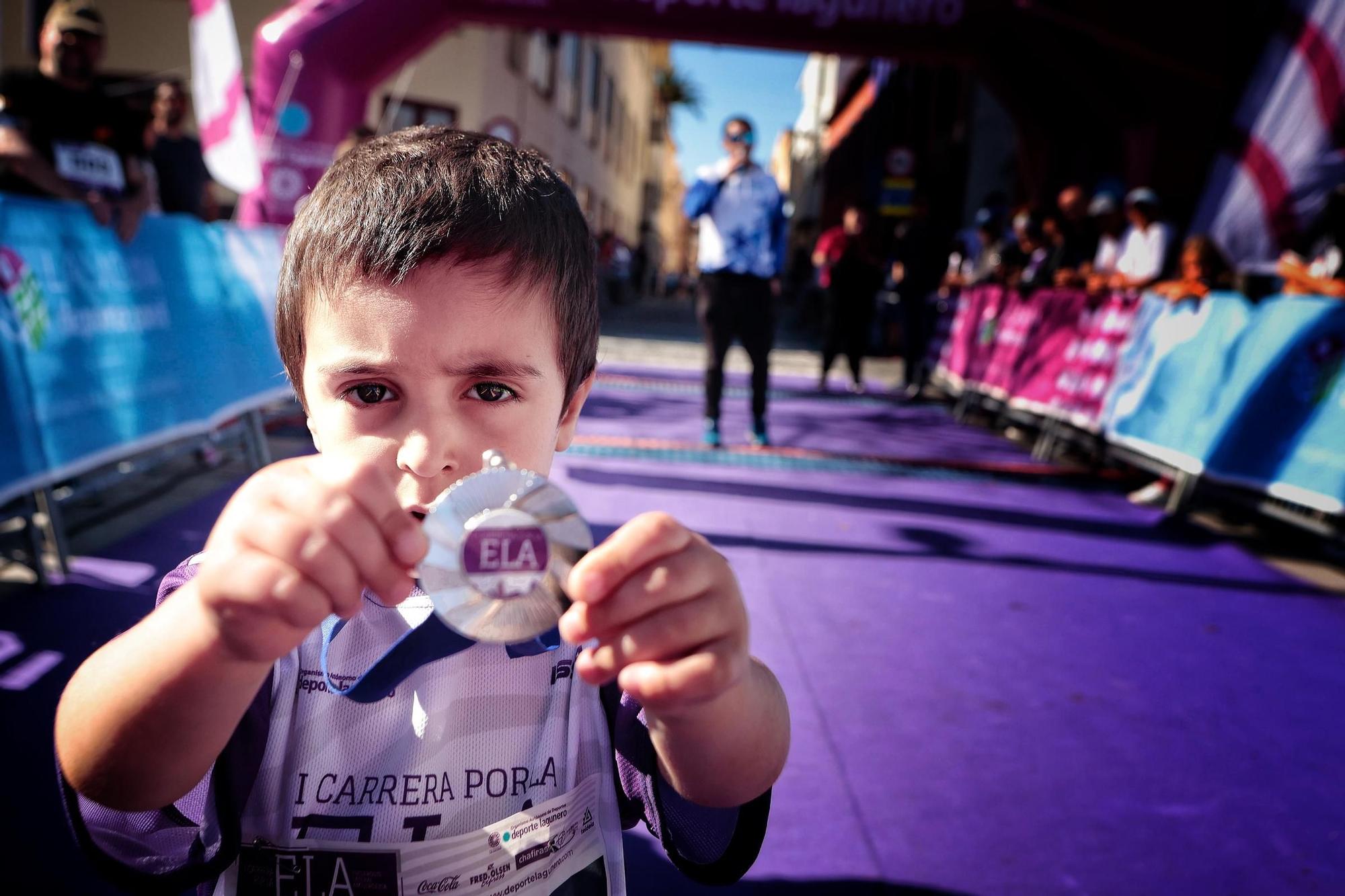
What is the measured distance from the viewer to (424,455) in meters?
0.76

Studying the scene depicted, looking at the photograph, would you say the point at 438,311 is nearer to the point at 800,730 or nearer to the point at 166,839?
the point at 166,839

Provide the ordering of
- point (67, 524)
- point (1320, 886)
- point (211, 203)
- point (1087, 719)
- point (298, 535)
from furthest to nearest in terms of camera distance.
Result: point (211, 203), point (67, 524), point (1087, 719), point (1320, 886), point (298, 535)

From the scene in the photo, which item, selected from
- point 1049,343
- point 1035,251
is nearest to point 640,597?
point 1049,343

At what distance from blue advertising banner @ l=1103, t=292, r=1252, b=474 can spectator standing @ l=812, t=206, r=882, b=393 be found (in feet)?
11.5

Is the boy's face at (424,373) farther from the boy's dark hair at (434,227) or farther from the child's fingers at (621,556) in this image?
the child's fingers at (621,556)

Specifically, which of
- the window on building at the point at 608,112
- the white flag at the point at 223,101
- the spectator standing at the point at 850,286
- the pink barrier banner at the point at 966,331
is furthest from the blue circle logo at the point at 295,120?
the window on building at the point at 608,112

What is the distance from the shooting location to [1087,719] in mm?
2236

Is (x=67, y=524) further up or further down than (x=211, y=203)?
further down

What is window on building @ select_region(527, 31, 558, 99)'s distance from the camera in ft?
53.1

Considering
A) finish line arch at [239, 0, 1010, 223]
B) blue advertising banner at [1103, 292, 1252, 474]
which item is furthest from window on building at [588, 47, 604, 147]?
blue advertising banner at [1103, 292, 1252, 474]

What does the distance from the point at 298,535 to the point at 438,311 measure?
29cm

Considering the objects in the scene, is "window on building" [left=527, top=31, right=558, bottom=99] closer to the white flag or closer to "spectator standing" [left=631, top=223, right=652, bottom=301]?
"spectator standing" [left=631, top=223, right=652, bottom=301]

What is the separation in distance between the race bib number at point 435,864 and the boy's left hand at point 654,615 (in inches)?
12.1

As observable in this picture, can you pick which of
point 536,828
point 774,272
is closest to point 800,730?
point 536,828
